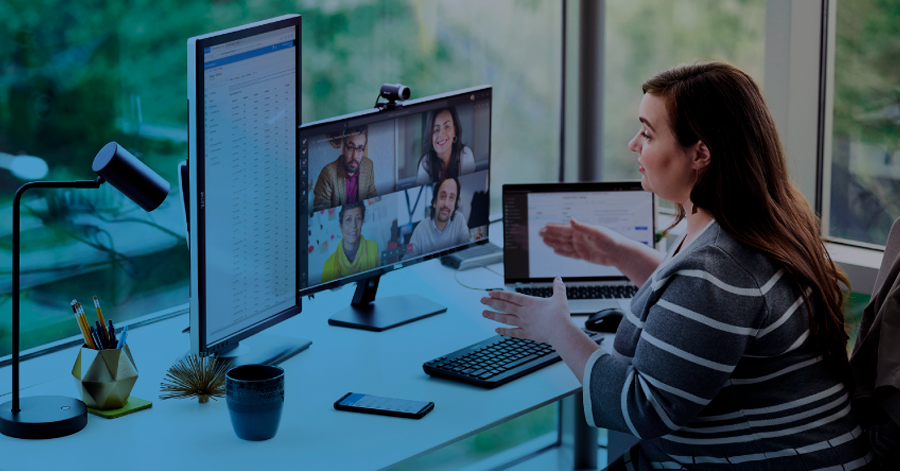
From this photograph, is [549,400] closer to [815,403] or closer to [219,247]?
[815,403]

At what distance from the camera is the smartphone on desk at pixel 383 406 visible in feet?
4.85

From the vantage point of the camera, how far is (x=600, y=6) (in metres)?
2.95

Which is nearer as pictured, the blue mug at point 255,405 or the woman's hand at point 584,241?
the blue mug at point 255,405

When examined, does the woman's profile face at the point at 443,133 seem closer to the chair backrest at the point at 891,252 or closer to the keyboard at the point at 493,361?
the keyboard at the point at 493,361

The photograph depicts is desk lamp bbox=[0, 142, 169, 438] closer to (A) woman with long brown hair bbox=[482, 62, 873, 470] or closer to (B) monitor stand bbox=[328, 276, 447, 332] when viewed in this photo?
(B) monitor stand bbox=[328, 276, 447, 332]

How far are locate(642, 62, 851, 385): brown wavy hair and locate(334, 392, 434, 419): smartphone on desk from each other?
0.58 metres

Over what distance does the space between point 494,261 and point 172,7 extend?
1.03 m

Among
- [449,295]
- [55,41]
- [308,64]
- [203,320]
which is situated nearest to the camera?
[203,320]

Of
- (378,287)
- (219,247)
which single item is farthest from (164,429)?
(378,287)

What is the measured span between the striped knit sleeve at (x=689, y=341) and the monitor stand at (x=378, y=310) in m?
0.67

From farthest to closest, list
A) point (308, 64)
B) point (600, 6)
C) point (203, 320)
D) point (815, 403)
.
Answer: point (600, 6), point (308, 64), point (203, 320), point (815, 403)

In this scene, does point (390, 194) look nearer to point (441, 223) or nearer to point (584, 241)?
point (441, 223)

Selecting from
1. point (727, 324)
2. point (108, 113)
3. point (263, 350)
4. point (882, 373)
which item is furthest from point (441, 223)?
point (882, 373)

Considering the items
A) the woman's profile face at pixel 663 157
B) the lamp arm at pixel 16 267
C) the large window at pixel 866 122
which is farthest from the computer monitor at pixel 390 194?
the large window at pixel 866 122
